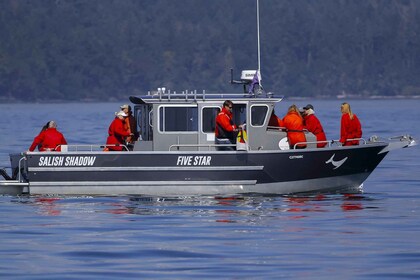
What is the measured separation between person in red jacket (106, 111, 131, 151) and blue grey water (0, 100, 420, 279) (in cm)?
115

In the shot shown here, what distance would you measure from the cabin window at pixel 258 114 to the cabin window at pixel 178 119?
122cm

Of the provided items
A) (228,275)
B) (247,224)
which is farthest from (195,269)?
(247,224)

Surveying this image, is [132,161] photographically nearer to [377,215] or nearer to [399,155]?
[377,215]

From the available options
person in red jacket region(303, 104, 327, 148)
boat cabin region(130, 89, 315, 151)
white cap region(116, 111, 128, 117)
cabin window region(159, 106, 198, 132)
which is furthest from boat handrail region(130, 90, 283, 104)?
person in red jacket region(303, 104, 327, 148)

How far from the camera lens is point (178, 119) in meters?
30.7

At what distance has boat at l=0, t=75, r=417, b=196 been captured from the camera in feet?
98.3

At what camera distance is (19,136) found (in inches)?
2694

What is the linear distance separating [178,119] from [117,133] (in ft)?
4.50

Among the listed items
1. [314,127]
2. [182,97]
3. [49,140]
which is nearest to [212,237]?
[182,97]

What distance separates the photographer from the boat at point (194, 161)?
30.0m

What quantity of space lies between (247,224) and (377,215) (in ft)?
9.61

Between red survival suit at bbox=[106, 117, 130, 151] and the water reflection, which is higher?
red survival suit at bbox=[106, 117, 130, 151]

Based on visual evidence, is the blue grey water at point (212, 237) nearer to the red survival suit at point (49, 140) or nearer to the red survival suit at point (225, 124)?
the red survival suit at point (49, 140)

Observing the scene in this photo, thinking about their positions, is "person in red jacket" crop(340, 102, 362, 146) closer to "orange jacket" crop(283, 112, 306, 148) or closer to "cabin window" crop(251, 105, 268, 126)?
"orange jacket" crop(283, 112, 306, 148)
